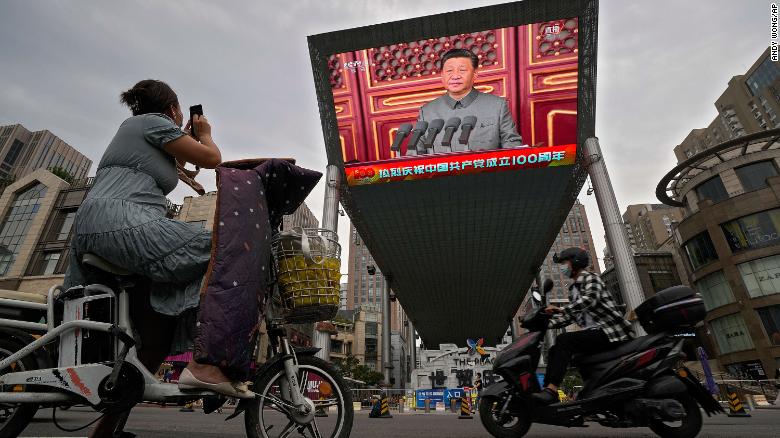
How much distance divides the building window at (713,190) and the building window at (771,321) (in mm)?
8691

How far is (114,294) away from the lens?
1.94 meters

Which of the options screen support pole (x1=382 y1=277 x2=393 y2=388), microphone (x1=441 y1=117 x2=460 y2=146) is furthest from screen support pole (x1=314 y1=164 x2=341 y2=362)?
screen support pole (x1=382 y1=277 x2=393 y2=388)

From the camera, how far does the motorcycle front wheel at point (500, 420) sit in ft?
10.3

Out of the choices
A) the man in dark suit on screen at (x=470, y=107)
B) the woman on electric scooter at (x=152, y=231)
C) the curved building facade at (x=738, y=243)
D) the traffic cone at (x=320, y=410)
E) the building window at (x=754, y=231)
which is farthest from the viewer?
the building window at (x=754, y=231)

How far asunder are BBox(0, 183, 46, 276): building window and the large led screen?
20706 mm

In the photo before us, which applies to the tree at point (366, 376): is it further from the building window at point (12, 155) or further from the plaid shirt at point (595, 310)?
the building window at point (12, 155)

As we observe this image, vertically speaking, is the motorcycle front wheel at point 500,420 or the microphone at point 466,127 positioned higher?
the microphone at point 466,127

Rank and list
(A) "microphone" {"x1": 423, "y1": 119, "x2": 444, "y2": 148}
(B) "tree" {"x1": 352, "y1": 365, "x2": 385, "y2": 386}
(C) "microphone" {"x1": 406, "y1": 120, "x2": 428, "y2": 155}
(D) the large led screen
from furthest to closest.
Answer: (B) "tree" {"x1": 352, "y1": 365, "x2": 385, "y2": 386}
(C) "microphone" {"x1": 406, "y1": 120, "x2": 428, "y2": 155}
(A) "microphone" {"x1": 423, "y1": 119, "x2": 444, "y2": 148}
(D) the large led screen

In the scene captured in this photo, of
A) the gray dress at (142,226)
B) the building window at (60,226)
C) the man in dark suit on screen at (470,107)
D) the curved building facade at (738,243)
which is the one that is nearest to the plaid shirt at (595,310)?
the gray dress at (142,226)

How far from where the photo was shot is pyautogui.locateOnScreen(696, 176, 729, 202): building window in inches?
1264

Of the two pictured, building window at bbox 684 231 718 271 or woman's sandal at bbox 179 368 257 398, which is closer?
woman's sandal at bbox 179 368 257 398

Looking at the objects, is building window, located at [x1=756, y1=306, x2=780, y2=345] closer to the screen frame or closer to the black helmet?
the screen frame

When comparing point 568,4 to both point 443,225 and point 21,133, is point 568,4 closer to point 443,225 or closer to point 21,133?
point 443,225

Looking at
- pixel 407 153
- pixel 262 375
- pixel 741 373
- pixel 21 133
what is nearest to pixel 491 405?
pixel 262 375
